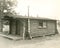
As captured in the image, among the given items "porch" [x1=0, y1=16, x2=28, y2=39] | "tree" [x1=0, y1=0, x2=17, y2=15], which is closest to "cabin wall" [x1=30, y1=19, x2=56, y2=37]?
"porch" [x1=0, y1=16, x2=28, y2=39]

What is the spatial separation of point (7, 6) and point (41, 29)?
32.4ft

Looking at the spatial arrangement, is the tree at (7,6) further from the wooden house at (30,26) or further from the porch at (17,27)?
the wooden house at (30,26)

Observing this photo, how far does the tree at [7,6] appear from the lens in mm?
18994

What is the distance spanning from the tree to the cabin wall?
7.73m

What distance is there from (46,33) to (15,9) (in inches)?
446

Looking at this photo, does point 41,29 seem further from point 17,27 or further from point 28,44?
point 28,44

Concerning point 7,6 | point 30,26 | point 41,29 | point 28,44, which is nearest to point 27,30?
point 30,26

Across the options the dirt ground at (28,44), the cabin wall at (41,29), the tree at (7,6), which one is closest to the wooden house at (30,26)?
the cabin wall at (41,29)

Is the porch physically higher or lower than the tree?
lower

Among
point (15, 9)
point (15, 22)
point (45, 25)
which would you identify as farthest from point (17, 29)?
point (15, 9)

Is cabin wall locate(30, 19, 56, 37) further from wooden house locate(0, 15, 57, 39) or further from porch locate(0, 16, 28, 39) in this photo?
porch locate(0, 16, 28, 39)

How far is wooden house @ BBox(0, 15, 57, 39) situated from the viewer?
39.2 ft

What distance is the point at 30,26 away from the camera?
40.2ft

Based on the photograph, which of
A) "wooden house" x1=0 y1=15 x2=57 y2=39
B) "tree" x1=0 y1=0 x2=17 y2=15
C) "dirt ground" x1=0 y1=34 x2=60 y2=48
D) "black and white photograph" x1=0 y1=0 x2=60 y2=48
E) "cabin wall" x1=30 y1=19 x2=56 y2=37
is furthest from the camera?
"tree" x1=0 y1=0 x2=17 y2=15
